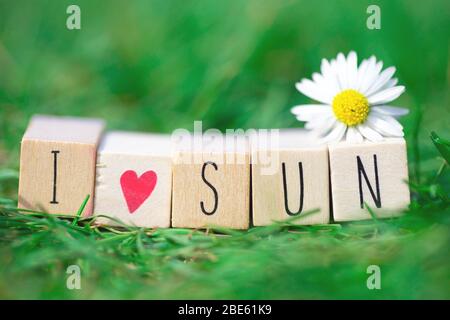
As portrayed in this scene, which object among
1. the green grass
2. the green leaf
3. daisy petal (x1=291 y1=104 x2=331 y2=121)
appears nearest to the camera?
the green grass

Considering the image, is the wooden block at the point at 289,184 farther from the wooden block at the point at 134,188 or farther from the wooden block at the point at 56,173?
the wooden block at the point at 56,173

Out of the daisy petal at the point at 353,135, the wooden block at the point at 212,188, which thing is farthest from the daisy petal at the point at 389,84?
the wooden block at the point at 212,188

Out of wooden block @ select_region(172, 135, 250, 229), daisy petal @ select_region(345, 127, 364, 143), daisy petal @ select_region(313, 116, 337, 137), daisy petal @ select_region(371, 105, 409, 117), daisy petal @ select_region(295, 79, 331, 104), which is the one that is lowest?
wooden block @ select_region(172, 135, 250, 229)

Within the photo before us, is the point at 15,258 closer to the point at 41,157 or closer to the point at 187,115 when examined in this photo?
the point at 41,157

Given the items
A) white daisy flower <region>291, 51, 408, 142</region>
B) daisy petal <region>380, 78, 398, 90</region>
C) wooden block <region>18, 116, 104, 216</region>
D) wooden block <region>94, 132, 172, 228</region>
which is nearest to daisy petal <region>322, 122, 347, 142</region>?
white daisy flower <region>291, 51, 408, 142</region>

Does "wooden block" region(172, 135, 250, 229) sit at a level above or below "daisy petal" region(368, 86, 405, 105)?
below

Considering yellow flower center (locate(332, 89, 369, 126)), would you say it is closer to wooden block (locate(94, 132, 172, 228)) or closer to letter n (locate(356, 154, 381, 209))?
letter n (locate(356, 154, 381, 209))

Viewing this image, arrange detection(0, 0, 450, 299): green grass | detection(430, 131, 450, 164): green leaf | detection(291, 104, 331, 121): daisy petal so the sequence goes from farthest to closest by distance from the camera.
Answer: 1. detection(291, 104, 331, 121): daisy petal
2. detection(430, 131, 450, 164): green leaf
3. detection(0, 0, 450, 299): green grass

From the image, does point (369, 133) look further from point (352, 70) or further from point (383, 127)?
point (352, 70)
